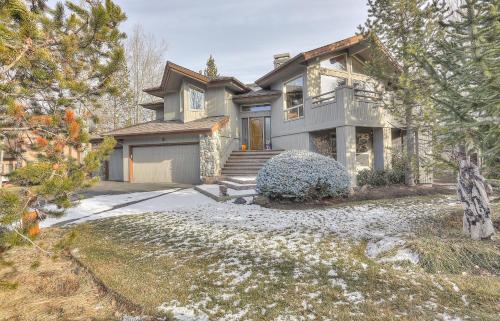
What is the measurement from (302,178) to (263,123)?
31.8ft

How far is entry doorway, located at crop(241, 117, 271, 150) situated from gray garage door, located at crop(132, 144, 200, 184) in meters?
4.14

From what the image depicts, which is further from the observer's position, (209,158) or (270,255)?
(209,158)

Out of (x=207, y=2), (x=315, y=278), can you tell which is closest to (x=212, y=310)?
(x=315, y=278)

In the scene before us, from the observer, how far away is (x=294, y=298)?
2701 millimetres

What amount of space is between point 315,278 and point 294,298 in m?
0.54

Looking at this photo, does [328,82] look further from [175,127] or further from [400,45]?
[175,127]

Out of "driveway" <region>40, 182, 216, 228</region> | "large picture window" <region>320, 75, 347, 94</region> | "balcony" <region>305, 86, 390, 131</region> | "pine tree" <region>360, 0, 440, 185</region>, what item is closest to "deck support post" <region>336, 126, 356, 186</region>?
"balcony" <region>305, 86, 390, 131</region>

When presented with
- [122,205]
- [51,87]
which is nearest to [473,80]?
[51,87]

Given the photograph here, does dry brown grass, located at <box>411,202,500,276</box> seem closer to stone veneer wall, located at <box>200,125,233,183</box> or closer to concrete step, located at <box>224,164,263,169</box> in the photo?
concrete step, located at <box>224,164,263,169</box>

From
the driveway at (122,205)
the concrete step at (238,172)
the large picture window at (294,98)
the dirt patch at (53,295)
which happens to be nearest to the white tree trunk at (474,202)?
the dirt patch at (53,295)

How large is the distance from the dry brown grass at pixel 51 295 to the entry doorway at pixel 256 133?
13669 millimetres

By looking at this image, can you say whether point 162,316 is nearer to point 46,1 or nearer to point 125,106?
point 46,1

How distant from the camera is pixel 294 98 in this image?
13992 millimetres

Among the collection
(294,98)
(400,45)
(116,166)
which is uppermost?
(400,45)
